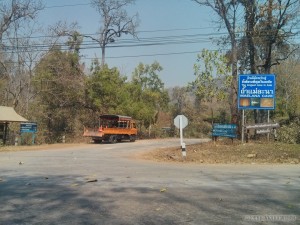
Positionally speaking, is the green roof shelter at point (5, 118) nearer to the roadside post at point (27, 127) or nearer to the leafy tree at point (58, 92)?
the roadside post at point (27, 127)

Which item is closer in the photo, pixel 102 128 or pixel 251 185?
pixel 251 185

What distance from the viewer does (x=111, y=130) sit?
38.7m

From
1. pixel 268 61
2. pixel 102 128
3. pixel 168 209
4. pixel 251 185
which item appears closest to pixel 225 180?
pixel 251 185

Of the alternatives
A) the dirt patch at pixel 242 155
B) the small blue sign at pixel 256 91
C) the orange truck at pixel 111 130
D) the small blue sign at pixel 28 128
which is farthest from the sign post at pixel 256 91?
the small blue sign at pixel 28 128

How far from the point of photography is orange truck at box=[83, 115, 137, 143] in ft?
123

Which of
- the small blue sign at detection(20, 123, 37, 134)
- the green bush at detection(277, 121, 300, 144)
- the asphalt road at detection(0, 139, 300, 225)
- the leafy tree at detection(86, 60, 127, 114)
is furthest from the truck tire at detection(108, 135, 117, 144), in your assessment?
the asphalt road at detection(0, 139, 300, 225)

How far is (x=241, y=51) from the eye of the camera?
3375cm

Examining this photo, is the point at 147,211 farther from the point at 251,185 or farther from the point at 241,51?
the point at 241,51

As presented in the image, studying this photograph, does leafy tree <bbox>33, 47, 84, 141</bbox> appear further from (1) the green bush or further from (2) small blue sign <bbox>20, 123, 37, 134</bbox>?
(1) the green bush

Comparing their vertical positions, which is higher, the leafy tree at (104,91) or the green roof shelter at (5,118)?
the leafy tree at (104,91)

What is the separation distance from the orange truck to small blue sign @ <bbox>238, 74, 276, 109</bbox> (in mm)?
16868

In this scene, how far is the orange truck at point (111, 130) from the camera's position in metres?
37.5

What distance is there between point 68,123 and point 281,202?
38.3 meters

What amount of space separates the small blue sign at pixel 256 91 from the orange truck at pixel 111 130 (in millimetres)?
16868
